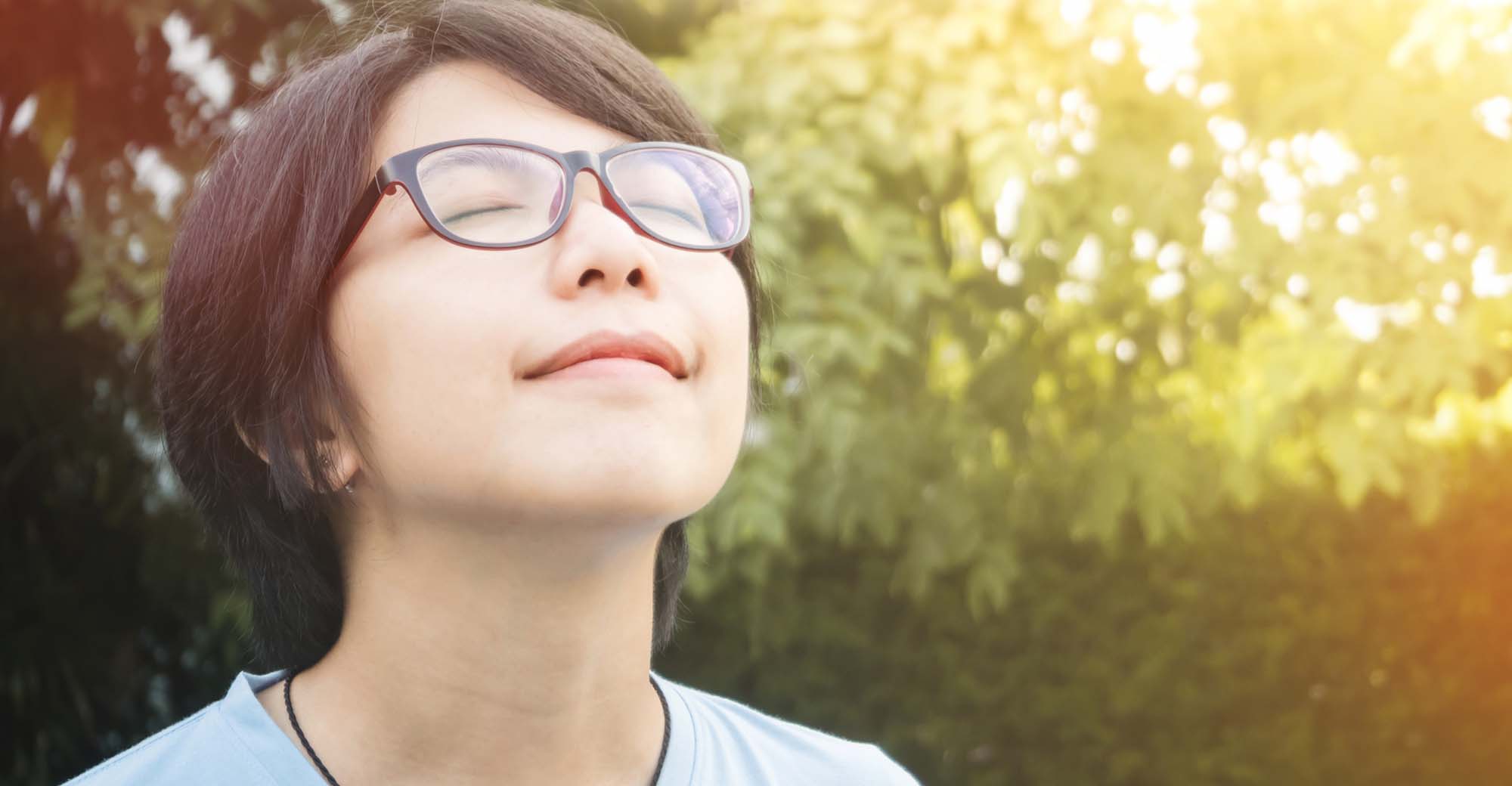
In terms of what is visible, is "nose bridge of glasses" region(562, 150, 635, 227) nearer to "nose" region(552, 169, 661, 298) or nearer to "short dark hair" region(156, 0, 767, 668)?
"nose" region(552, 169, 661, 298)

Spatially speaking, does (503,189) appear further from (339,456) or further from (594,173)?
(339,456)

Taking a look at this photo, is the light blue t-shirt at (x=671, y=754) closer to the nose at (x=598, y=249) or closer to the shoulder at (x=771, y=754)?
the shoulder at (x=771, y=754)

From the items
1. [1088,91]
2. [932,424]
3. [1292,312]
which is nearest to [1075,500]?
[932,424]

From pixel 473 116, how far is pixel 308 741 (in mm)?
775

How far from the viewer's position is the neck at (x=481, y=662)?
4.46ft

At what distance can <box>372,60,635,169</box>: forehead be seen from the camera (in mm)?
1395

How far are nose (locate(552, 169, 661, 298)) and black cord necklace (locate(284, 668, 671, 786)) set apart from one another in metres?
0.61

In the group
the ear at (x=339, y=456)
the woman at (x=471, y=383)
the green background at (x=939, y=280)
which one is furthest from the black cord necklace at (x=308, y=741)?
the green background at (x=939, y=280)

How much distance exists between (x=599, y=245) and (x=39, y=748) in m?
4.04

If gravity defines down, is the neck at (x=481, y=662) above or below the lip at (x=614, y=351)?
below

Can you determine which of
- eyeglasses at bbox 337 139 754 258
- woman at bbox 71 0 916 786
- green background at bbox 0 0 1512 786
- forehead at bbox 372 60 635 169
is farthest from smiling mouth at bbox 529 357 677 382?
green background at bbox 0 0 1512 786

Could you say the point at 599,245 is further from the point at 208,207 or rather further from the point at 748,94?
the point at 748,94

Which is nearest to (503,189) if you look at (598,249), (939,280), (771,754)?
(598,249)

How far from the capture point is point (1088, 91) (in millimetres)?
3316
